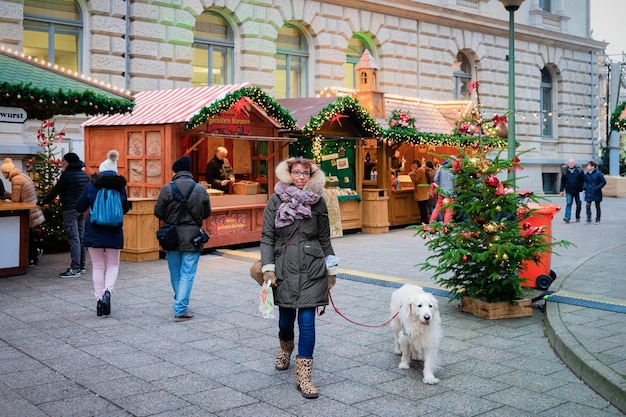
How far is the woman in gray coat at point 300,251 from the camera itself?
5754 millimetres

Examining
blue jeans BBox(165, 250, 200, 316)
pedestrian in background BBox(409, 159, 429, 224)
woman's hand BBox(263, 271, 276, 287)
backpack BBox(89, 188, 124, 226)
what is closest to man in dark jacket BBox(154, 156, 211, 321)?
blue jeans BBox(165, 250, 200, 316)

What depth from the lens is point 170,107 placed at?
45.8 ft

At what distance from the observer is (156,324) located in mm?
8078

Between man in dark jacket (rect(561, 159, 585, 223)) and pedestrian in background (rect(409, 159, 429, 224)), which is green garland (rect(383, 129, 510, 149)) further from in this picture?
man in dark jacket (rect(561, 159, 585, 223))

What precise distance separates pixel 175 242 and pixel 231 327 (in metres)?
1.18

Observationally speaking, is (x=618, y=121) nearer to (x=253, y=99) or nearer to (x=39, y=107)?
(x=253, y=99)

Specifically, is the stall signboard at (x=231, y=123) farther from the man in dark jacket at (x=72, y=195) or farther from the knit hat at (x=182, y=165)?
the knit hat at (x=182, y=165)

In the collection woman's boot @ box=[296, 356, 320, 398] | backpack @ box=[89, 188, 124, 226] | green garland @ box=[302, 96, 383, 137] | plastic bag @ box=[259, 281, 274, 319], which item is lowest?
woman's boot @ box=[296, 356, 320, 398]

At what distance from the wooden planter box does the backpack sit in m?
4.29

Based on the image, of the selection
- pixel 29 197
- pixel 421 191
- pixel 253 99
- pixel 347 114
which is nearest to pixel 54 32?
pixel 253 99

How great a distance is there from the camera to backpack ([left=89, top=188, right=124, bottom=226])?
8.58 metres

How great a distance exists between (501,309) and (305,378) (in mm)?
3438

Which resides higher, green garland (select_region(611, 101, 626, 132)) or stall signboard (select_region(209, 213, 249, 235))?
green garland (select_region(611, 101, 626, 132))

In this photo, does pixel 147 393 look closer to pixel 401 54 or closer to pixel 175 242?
pixel 175 242
